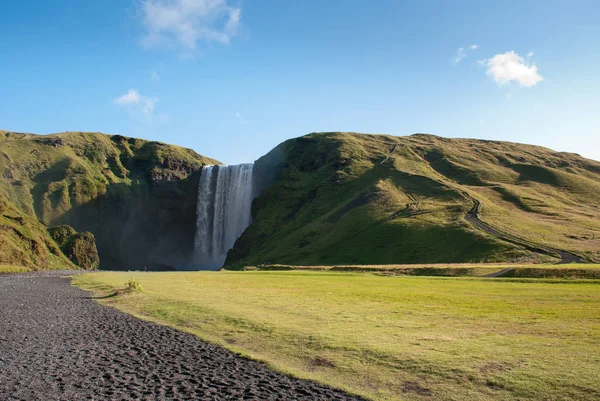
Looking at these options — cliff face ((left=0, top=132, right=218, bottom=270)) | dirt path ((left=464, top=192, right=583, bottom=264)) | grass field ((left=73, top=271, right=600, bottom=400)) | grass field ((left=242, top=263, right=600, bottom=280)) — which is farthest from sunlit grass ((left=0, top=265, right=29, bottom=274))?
dirt path ((left=464, top=192, right=583, bottom=264))

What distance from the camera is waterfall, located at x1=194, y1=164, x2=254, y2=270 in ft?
446

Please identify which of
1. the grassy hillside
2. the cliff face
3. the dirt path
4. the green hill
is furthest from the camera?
the cliff face

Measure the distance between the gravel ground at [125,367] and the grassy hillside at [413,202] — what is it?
62.6 meters

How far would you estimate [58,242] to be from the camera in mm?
100000

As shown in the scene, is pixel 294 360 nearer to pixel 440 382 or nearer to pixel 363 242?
pixel 440 382

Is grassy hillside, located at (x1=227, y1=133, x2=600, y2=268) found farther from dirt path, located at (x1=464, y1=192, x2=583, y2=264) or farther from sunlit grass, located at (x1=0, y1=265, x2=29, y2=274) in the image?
sunlit grass, located at (x1=0, y1=265, x2=29, y2=274)

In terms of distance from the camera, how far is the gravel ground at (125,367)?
1159 centimetres

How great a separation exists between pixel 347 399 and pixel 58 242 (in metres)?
107

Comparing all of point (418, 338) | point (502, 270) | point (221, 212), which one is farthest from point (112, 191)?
point (418, 338)

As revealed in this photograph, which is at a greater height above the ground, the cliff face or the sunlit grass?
the cliff face

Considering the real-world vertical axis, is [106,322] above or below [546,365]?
below

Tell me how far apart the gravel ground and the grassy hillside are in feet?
→ 206

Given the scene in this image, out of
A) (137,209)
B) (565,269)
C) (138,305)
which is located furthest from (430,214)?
(137,209)

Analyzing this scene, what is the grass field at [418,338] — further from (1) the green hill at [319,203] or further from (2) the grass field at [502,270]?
(1) the green hill at [319,203]
